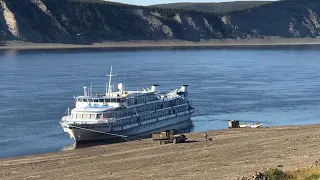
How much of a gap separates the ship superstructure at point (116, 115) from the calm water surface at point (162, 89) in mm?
1865

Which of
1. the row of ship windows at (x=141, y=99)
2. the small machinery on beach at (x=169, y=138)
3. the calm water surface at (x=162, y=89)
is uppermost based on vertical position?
the row of ship windows at (x=141, y=99)

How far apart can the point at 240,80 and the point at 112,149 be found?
71.0 m

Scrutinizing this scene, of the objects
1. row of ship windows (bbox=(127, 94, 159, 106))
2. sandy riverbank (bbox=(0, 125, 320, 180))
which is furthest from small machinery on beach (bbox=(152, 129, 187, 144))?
row of ship windows (bbox=(127, 94, 159, 106))

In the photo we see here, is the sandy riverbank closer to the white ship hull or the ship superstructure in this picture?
the white ship hull

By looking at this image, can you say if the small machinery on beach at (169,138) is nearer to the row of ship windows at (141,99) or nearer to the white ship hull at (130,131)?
the white ship hull at (130,131)

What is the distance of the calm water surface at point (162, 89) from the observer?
70.4 meters

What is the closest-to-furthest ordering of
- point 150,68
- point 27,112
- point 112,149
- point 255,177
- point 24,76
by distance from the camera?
point 255,177, point 112,149, point 27,112, point 24,76, point 150,68

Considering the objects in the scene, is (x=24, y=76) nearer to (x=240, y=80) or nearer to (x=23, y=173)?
(x=240, y=80)

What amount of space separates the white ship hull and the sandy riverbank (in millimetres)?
4464

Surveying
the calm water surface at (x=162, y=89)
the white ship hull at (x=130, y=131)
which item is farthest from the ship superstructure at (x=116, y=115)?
the calm water surface at (x=162, y=89)

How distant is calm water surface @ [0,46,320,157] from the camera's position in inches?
2773

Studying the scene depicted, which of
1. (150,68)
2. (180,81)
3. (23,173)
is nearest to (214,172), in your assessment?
(23,173)

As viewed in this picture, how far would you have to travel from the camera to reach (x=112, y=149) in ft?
186

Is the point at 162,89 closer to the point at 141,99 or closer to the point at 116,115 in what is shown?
the point at 141,99
